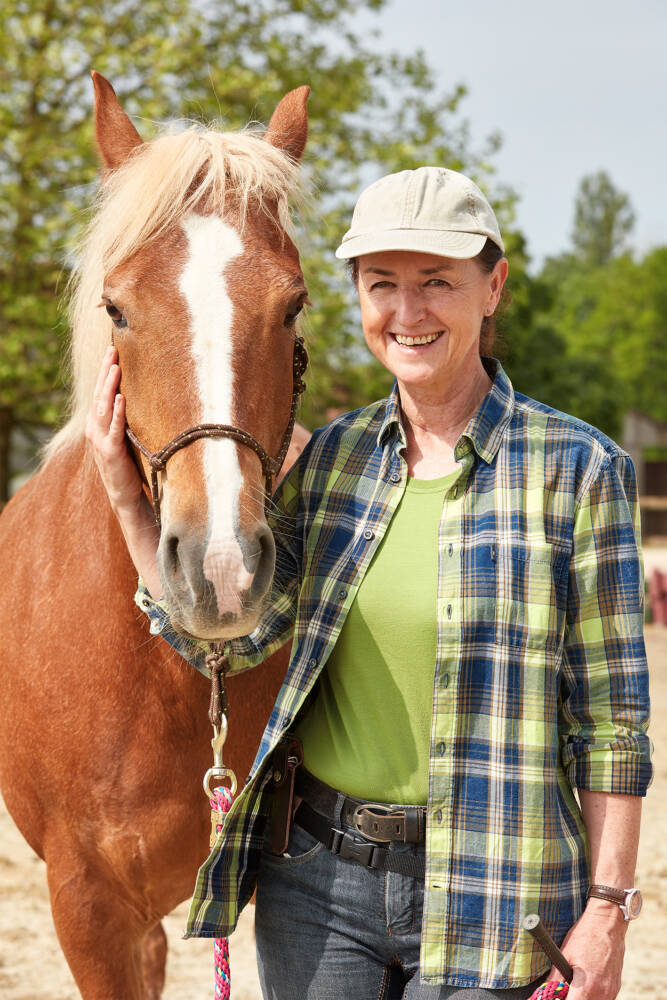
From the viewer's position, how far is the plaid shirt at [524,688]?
5.08 feet

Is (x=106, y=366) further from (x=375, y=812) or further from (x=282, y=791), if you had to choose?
(x=375, y=812)

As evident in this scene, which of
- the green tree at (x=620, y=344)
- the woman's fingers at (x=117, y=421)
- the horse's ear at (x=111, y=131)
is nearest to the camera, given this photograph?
the woman's fingers at (x=117, y=421)

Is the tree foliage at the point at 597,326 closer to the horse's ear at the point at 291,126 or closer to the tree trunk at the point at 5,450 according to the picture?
the horse's ear at the point at 291,126

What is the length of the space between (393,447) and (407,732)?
1.77 feet

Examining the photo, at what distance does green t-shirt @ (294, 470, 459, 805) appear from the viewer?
166 centimetres

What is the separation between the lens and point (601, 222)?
6994 centimetres

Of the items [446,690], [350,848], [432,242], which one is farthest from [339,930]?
[432,242]

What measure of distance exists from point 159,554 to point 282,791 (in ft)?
1.78

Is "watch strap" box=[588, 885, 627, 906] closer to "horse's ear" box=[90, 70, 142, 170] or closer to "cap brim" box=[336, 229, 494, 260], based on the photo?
"cap brim" box=[336, 229, 494, 260]

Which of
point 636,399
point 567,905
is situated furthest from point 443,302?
point 636,399

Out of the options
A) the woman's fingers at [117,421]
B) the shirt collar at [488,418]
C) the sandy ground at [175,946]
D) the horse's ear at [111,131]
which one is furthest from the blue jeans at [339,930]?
the sandy ground at [175,946]

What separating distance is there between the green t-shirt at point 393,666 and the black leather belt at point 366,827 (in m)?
0.03

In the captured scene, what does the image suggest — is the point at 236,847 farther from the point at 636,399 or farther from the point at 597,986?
the point at 636,399

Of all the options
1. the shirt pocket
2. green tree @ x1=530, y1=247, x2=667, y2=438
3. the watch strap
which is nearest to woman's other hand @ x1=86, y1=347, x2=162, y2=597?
the shirt pocket
